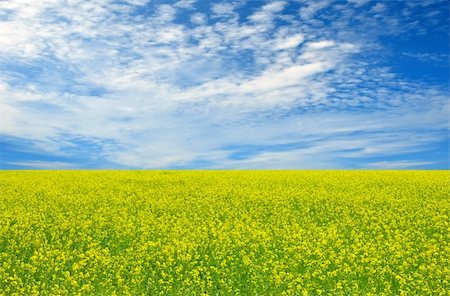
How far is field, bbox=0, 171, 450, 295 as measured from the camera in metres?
9.65

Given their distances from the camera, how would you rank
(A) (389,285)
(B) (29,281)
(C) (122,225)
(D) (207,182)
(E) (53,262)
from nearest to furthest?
(A) (389,285)
(B) (29,281)
(E) (53,262)
(C) (122,225)
(D) (207,182)

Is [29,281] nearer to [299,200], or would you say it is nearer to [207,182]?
[299,200]

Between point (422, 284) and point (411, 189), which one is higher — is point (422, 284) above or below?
below

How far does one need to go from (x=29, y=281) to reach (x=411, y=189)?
19.1 m

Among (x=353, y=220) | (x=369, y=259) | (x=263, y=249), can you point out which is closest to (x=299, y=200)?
(x=353, y=220)

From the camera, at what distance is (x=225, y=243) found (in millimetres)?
11828

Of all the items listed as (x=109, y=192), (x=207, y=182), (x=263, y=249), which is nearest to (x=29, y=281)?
(x=263, y=249)

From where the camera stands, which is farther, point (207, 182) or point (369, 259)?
point (207, 182)

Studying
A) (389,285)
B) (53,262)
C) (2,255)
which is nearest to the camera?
(389,285)

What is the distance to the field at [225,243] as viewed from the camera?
9648mm

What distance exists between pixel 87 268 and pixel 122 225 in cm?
404

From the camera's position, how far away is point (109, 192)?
71.7ft

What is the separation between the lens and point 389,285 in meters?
9.22

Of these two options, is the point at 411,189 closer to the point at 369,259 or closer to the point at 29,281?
the point at 369,259
